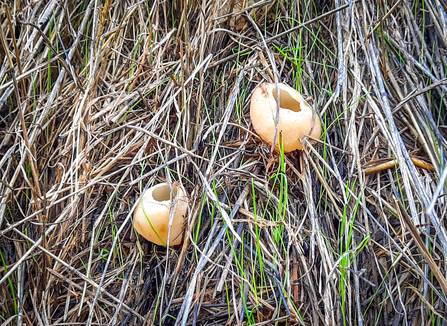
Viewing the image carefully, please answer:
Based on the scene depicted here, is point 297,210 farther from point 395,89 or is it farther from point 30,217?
point 30,217

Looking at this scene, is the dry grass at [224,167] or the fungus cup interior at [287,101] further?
the fungus cup interior at [287,101]

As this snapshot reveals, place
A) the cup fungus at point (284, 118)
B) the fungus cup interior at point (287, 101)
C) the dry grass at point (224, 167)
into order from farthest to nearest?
the fungus cup interior at point (287, 101) < the cup fungus at point (284, 118) < the dry grass at point (224, 167)

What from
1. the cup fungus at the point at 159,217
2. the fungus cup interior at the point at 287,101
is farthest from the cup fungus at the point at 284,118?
the cup fungus at the point at 159,217

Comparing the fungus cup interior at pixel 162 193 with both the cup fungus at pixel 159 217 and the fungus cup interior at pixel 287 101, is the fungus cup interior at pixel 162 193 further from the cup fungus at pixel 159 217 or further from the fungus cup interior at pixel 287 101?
the fungus cup interior at pixel 287 101

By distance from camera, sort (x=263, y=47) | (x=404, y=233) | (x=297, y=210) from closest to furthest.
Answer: (x=404, y=233) < (x=297, y=210) < (x=263, y=47)

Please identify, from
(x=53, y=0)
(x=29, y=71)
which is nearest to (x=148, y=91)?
(x=29, y=71)

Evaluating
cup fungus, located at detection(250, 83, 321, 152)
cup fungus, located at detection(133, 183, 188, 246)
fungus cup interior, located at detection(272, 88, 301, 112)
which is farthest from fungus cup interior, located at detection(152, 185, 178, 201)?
fungus cup interior, located at detection(272, 88, 301, 112)
